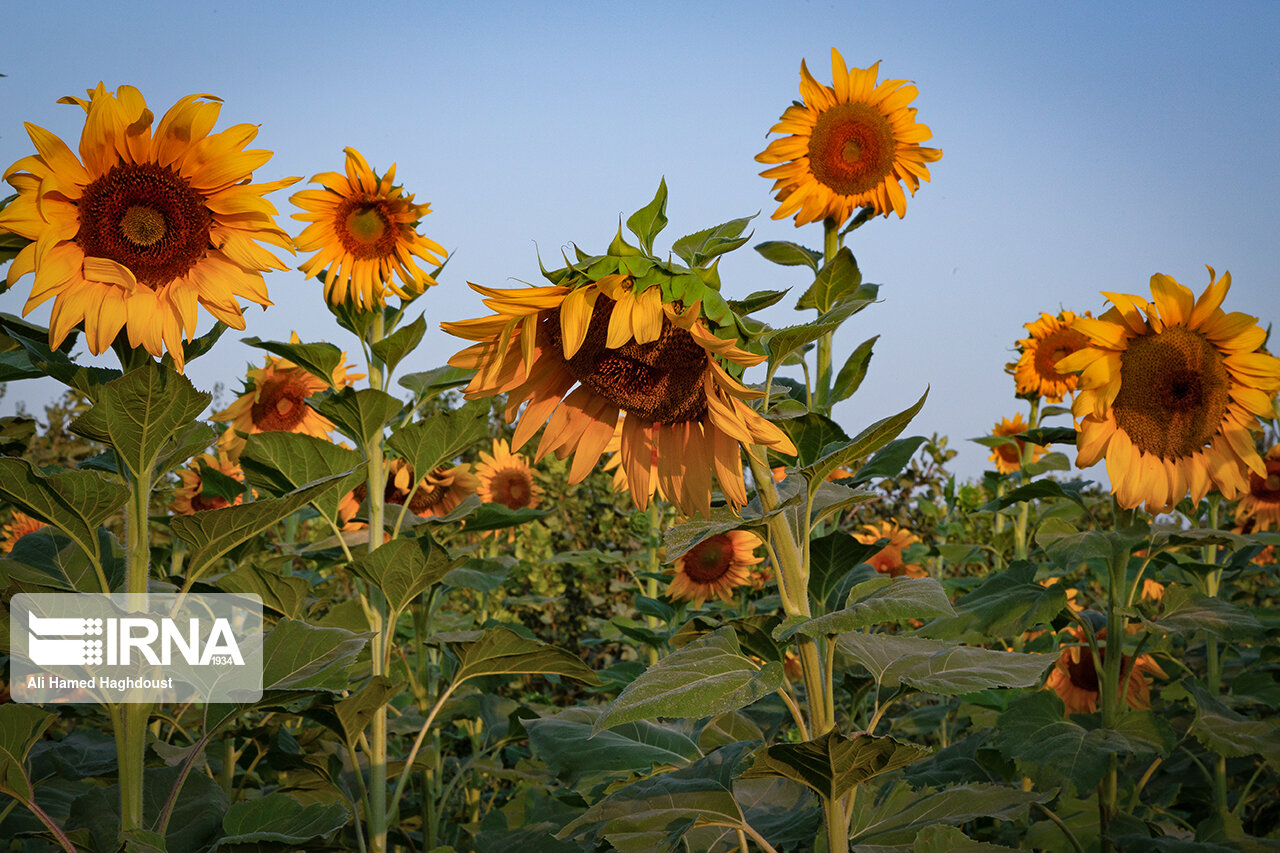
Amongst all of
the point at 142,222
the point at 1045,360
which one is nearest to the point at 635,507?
the point at 142,222

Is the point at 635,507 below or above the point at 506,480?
below

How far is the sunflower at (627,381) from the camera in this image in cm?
121

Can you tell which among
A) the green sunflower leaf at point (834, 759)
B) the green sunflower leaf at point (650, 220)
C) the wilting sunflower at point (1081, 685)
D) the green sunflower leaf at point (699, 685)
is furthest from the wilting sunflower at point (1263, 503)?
the green sunflower leaf at point (650, 220)

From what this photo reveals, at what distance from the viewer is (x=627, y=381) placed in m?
1.44

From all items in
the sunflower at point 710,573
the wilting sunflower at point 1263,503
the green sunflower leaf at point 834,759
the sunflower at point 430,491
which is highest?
the sunflower at point 430,491

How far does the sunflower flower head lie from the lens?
1197 millimetres

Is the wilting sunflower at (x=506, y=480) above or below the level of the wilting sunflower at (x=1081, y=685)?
above

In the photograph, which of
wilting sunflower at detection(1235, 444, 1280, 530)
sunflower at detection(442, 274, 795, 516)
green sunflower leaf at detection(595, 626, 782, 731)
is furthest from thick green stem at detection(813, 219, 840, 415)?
wilting sunflower at detection(1235, 444, 1280, 530)

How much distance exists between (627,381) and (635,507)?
0.71 m

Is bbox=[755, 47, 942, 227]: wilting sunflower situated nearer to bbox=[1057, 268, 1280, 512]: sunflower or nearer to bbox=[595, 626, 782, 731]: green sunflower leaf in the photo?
bbox=[1057, 268, 1280, 512]: sunflower

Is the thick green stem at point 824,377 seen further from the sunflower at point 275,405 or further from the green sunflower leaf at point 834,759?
the sunflower at point 275,405

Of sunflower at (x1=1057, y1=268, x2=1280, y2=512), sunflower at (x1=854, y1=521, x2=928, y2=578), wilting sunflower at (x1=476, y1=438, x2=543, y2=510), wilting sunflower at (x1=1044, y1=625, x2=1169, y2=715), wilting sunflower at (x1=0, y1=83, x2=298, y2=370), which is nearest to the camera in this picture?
wilting sunflower at (x1=0, y1=83, x2=298, y2=370)

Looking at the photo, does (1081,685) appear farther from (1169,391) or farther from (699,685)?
(699,685)

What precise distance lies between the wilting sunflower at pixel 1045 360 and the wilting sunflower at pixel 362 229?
2659 millimetres
